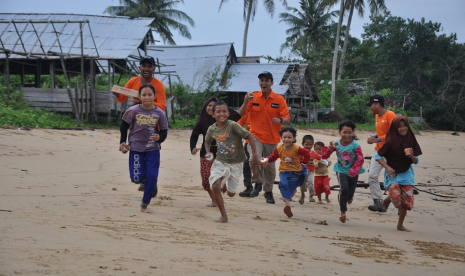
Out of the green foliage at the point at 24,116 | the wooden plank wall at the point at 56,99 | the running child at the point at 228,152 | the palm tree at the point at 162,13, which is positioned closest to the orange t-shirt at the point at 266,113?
the running child at the point at 228,152

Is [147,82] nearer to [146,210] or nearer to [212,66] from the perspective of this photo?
[146,210]

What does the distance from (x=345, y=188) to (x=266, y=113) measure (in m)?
1.85

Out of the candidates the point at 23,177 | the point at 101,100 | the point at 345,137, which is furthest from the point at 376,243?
the point at 101,100

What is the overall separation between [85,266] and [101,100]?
1839 cm

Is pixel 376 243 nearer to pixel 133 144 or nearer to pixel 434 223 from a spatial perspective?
pixel 434 223

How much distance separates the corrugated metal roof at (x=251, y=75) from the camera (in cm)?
3247

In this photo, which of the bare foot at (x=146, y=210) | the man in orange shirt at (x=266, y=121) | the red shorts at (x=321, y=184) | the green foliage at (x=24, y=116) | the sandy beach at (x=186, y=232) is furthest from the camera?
the green foliage at (x=24, y=116)

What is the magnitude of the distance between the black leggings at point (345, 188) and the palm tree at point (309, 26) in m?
44.9

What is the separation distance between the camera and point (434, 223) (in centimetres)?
719

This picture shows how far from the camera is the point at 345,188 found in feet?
22.8

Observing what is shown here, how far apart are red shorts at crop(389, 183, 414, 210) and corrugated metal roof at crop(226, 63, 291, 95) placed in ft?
83.2

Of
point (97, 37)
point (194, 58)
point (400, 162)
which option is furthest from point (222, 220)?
point (194, 58)

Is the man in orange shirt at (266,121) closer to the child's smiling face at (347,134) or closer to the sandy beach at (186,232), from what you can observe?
the sandy beach at (186,232)

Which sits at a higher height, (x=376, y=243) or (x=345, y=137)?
(x=345, y=137)
